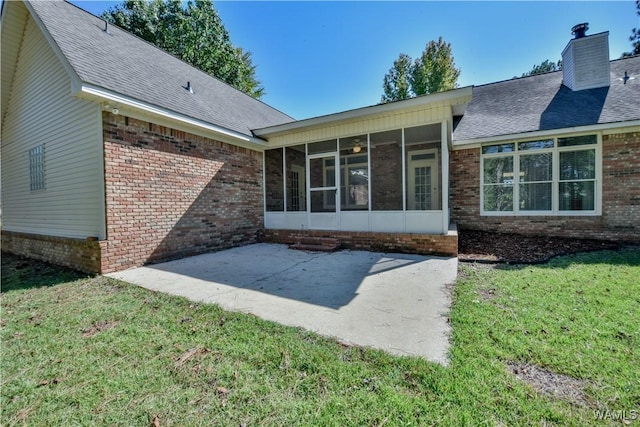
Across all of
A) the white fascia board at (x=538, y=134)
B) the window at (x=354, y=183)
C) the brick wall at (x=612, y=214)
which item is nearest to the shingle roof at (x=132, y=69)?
the window at (x=354, y=183)

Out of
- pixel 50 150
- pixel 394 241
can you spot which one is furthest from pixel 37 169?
pixel 394 241

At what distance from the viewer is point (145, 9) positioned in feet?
62.3

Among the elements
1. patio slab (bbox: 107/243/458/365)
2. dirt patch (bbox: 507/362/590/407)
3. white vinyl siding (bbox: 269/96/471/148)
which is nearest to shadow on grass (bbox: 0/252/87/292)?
patio slab (bbox: 107/243/458/365)

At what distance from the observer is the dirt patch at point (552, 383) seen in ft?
5.95

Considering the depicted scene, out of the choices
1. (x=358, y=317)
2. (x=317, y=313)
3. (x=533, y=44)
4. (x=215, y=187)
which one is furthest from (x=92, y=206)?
(x=533, y=44)

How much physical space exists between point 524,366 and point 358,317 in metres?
1.54

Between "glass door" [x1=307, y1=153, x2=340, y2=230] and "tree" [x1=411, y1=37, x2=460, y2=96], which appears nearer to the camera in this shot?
"glass door" [x1=307, y1=153, x2=340, y2=230]

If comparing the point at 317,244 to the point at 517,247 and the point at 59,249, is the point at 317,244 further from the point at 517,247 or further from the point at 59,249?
the point at 59,249

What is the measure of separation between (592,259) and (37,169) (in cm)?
1360

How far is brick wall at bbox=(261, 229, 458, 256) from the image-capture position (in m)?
6.11

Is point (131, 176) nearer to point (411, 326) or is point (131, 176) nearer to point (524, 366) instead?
point (411, 326)

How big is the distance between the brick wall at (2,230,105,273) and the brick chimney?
15.0 metres

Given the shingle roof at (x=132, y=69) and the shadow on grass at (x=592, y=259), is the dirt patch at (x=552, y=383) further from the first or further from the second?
the shingle roof at (x=132, y=69)

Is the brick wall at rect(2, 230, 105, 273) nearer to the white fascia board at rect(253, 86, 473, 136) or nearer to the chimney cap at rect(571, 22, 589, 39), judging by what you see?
the white fascia board at rect(253, 86, 473, 136)
